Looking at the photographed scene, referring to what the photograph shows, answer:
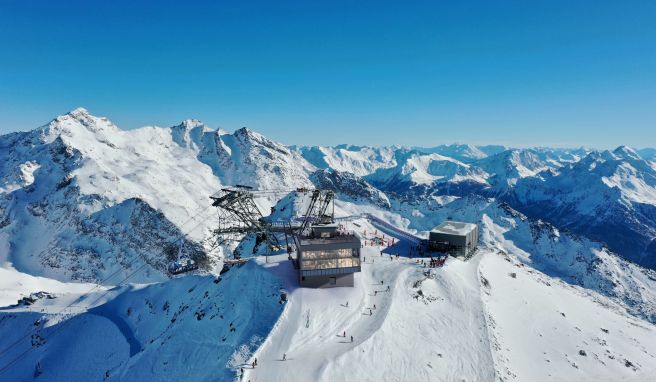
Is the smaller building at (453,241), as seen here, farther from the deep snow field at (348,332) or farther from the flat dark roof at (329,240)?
the flat dark roof at (329,240)

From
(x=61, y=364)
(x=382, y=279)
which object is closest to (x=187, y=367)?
(x=382, y=279)

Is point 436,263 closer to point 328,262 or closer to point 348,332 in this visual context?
point 328,262

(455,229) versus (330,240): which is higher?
(330,240)

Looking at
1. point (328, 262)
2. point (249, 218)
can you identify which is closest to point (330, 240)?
point (328, 262)

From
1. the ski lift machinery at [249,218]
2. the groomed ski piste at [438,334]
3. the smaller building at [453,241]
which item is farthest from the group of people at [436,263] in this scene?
the ski lift machinery at [249,218]

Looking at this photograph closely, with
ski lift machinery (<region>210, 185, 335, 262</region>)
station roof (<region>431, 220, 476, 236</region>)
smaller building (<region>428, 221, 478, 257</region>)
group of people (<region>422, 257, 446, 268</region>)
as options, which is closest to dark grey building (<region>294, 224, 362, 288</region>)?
ski lift machinery (<region>210, 185, 335, 262</region>)

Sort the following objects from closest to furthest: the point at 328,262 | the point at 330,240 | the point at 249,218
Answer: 1. the point at 328,262
2. the point at 330,240
3. the point at 249,218

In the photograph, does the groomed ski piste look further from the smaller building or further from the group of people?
the smaller building

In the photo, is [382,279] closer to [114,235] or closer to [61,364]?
[61,364]
